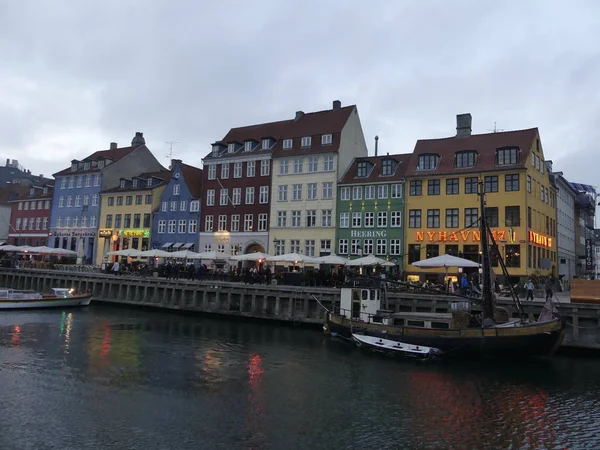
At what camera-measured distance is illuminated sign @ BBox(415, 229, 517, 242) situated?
4134 centimetres

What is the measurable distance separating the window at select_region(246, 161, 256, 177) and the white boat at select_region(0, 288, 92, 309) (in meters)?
20.4

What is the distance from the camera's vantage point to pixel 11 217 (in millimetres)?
77438

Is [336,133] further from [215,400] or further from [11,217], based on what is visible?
[11,217]

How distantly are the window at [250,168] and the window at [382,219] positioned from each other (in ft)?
49.6

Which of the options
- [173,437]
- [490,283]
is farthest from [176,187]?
A: [173,437]

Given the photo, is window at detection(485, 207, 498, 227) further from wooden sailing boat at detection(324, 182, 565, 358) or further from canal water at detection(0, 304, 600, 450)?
canal water at detection(0, 304, 600, 450)

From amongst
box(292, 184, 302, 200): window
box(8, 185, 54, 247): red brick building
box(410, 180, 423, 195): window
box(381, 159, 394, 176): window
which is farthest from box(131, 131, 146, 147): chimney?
box(410, 180, 423, 195): window

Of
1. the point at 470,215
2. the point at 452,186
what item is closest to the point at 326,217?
the point at 452,186

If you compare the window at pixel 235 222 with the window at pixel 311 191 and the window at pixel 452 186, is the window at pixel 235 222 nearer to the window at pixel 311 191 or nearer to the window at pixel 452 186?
the window at pixel 311 191

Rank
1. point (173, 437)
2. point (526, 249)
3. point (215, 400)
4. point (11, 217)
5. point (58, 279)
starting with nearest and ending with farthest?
1. point (173, 437)
2. point (215, 400)
3. point (526, 249)
4. point (58, 279)
5. point (11, 217)

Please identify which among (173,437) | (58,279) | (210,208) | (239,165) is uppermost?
(239,165)

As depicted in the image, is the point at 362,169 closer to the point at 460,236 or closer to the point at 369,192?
the point at 369,192

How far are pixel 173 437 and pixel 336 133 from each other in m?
41.0

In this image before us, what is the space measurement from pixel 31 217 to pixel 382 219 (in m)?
53.3
